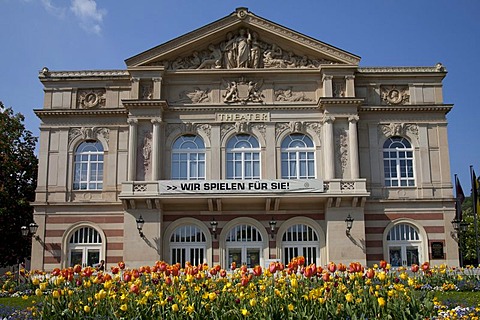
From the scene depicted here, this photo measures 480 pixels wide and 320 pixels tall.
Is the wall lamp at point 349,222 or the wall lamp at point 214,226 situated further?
the wall lamp at point 214,226

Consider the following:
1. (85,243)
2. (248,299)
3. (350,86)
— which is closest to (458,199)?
(350,86)

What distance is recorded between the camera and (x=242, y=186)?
3028 cm

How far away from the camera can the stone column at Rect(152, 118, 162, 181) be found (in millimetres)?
31328

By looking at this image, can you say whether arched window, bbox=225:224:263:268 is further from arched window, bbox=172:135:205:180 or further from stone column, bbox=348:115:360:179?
stone column, bbox=348:115:360:179

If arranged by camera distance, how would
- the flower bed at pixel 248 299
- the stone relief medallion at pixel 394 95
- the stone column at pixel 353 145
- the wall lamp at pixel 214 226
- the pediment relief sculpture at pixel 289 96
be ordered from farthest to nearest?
the stone relief medallion at pixel 394 95
the pediment relief sculpture at pixel 289 96
the stone column at pixel 353 145
the wall lamp at pixel 214 226
the flower bed at pixel 248 299

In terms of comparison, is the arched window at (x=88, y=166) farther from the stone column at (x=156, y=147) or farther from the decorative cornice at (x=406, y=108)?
the decorative cornice at (x=406, y=108)

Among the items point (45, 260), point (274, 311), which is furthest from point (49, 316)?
point (45, 260)

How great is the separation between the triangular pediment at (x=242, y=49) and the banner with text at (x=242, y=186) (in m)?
7.31

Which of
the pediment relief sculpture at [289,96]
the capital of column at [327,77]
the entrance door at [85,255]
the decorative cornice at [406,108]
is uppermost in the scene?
the capital of column at [327,77]

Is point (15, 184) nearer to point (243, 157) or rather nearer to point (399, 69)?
point (243, 157)

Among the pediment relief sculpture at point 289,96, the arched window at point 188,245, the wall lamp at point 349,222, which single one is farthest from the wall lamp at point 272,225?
the pediment relief sculpture at point 289,96

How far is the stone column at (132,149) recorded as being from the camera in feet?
103

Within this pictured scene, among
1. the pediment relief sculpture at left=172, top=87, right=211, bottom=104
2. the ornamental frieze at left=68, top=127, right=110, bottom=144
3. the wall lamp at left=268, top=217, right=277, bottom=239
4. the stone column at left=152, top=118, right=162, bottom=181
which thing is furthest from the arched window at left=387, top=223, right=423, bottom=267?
the ornamental frieze at left=68, top=127, right=110, bottom=144

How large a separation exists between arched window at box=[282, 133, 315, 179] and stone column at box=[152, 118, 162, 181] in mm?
7275
